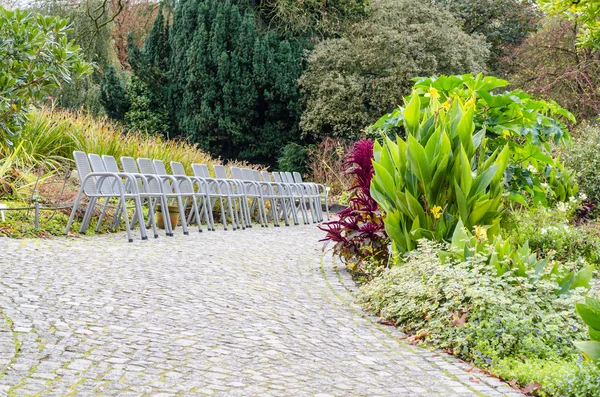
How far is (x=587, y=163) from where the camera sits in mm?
12312

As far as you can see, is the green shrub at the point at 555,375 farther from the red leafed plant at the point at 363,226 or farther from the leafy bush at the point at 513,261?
the red leafed plant at the point at 363,226

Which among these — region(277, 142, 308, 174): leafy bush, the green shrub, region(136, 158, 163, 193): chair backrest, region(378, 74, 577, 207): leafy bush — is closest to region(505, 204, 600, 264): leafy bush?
region(378, 74, 577, 207): leafy bush

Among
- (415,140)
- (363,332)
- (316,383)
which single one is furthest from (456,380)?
(415,140)

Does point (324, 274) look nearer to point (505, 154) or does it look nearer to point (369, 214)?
point (369, 214)

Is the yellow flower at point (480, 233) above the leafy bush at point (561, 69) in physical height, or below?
below

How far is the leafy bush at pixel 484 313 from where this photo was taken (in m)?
4.12

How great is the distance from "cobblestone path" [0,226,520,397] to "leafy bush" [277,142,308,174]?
16777mm

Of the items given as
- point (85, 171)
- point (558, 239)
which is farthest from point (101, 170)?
point (558, 239)

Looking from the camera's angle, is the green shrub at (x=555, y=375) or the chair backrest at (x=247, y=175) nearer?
the green shrub at (x=555, y=375)

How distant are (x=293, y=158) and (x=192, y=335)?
19818mm

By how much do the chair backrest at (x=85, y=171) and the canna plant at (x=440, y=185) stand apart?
3891mm

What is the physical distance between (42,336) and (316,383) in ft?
4.99

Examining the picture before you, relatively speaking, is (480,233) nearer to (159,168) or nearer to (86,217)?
(86,217)

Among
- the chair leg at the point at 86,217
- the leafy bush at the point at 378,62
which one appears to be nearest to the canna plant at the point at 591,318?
the chair leg at the point at 86,217
